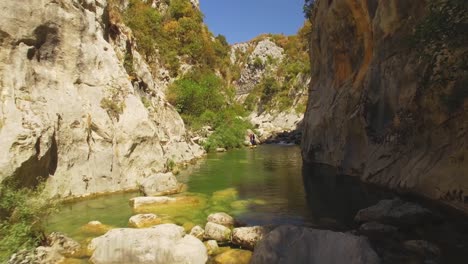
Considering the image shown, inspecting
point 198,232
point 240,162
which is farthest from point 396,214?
point 240,162

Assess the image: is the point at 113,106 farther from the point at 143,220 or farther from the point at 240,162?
the point at 240,162

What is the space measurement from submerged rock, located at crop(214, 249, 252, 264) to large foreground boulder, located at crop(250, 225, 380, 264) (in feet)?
1.90

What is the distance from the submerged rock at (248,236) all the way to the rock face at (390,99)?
702cm

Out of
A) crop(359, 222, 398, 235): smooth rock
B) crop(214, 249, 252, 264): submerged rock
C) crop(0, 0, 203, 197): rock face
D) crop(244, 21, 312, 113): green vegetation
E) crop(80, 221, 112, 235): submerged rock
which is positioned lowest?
crop(214, 249, 252, 264): submerged rock

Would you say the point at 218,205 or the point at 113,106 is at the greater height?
the point at 113,106

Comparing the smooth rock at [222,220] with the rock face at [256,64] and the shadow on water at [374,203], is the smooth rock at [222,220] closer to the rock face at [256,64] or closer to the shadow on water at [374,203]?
the shadow on water at [374,203]

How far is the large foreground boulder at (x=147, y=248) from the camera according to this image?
365 inches

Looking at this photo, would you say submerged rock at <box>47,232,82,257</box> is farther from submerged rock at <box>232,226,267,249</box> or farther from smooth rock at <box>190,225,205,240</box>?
submerged rock at <box>232,226,267,249</box>

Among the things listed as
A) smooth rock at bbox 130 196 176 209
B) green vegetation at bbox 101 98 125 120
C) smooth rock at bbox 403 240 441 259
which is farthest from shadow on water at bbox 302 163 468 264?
green vegetation at bbox 101 98 125 120

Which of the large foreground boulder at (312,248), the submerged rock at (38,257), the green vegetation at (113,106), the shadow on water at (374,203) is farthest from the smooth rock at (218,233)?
the green vegetation at (113,106)

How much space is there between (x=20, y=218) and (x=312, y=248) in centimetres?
725

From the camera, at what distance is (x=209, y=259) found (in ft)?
32.0

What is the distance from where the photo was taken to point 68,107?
1753cm

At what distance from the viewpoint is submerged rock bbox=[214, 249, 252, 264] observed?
9.53m
